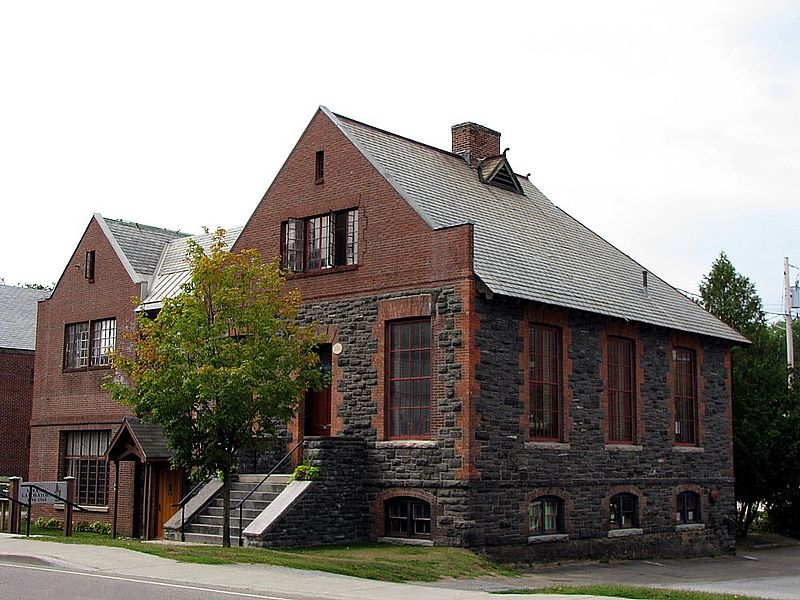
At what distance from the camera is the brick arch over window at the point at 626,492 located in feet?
83.4

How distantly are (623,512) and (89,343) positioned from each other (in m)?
17.1

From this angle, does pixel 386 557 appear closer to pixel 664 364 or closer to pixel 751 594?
pixel 751 594

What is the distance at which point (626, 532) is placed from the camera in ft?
85.5

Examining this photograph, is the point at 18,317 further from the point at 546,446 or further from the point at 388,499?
the point at 546,446

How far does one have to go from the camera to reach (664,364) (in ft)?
92.8

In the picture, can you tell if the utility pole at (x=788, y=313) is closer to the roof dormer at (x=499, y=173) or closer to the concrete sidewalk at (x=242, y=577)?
the roof dormer at (x=499, y=173)

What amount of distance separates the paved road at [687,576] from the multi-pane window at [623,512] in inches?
38.7

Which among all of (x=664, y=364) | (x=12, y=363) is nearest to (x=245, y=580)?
(x=664, y=364)

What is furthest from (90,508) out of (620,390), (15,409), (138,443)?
(620,390)

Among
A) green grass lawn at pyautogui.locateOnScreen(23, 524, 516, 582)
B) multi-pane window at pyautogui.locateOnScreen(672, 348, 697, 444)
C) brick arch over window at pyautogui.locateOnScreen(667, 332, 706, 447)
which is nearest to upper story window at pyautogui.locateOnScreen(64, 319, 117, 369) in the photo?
green grass lawn at pyautogui.locateOnScreen(23, 524, 516, 582)

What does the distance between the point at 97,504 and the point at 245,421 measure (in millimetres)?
12666

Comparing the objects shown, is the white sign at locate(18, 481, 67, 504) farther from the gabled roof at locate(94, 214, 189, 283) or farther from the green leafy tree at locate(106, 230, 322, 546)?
the gabled roof at locate(94, 214, 189, 283)

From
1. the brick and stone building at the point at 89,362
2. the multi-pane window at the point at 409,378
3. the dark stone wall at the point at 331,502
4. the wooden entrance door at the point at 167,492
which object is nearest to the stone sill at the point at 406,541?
the dark stone wall at the point at 331,502

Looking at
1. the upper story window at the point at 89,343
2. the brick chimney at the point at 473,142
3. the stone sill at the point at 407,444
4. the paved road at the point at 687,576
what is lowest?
the paved road at the point at 687,576
